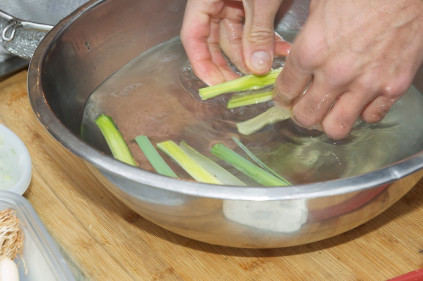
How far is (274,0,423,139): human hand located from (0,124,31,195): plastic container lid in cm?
52

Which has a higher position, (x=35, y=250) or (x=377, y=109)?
(x=377, y=109)

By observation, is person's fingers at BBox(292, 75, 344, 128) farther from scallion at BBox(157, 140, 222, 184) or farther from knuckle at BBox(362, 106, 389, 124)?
scallion at BBox(157, 140, 222, 184)

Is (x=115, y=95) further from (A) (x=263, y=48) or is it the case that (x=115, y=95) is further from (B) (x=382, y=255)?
(B) (x=382, y=255)

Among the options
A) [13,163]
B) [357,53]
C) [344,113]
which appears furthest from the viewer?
[13,163]

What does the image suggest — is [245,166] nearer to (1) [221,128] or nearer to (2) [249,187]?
(1) [221,128]

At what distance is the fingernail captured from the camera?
1202 millimetres

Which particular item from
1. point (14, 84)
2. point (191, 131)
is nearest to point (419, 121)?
point (191, 131)

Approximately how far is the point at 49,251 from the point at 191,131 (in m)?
0.35

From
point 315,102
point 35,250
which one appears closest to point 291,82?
point 315,102

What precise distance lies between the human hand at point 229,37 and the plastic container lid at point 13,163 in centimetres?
39

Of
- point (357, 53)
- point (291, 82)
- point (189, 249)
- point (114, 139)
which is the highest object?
point (357, 53)

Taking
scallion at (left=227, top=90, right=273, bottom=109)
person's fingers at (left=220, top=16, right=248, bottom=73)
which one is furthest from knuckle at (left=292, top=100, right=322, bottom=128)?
person's fingers at (left=220, top=16, right=248, bottom=73)

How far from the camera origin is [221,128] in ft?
3.80

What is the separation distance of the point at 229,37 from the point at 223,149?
1.05 ft
